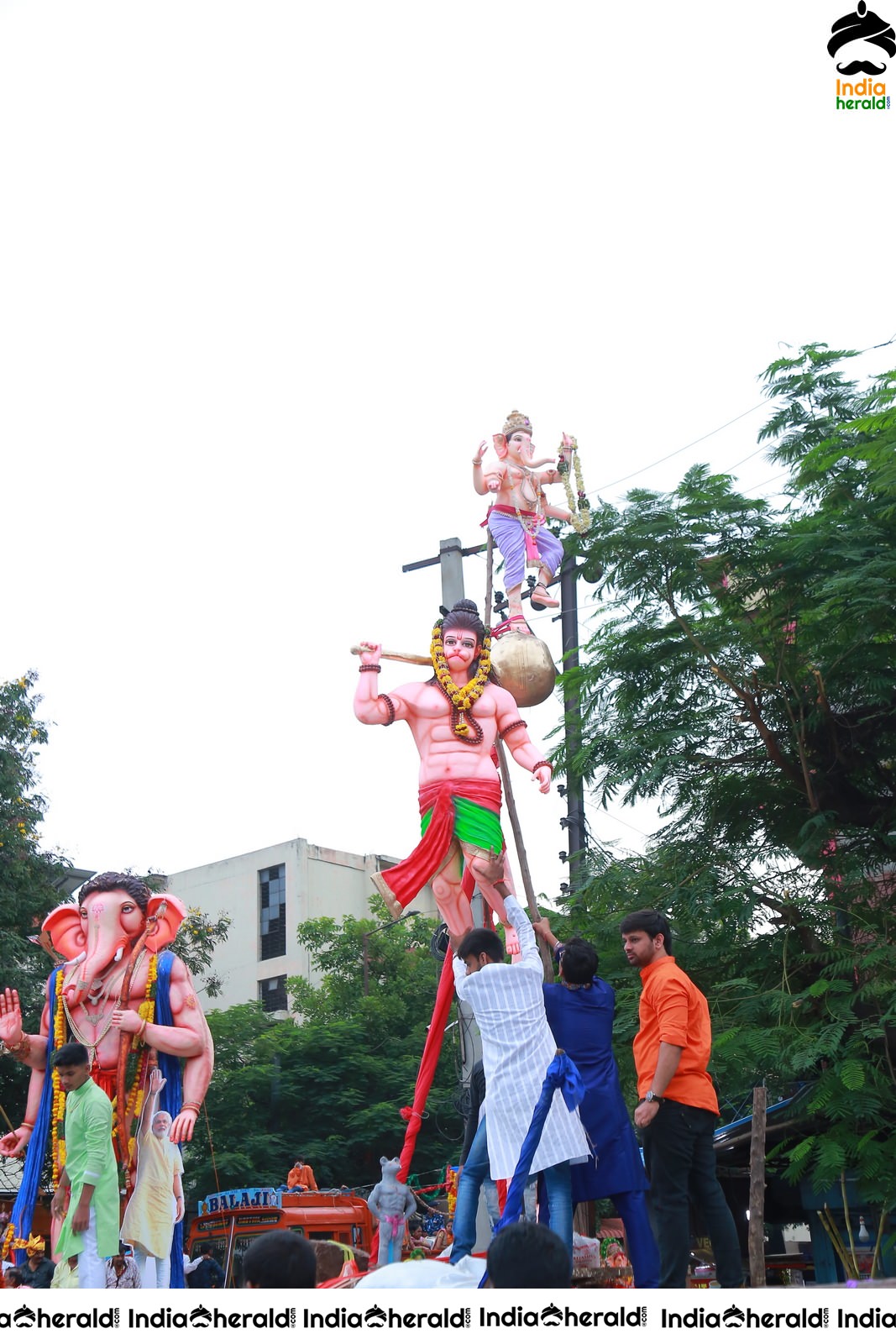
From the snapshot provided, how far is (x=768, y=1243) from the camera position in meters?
13.8

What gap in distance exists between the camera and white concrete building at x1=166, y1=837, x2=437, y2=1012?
32.4 meters

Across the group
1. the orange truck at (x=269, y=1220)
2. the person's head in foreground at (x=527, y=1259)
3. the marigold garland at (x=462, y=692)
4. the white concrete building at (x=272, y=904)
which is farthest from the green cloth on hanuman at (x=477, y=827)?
the white concrete building at (x=272, y=904)

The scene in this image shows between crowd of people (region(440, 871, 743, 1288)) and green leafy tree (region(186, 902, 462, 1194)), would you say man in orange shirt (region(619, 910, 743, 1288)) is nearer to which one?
crowd of people (region(440, 871, 743, 1288))

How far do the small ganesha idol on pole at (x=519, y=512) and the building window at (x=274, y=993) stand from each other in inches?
873

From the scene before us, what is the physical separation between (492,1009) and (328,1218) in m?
10.4

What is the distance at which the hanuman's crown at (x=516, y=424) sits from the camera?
11711 millimetres

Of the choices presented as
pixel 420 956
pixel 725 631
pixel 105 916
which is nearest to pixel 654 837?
pixel 725 631

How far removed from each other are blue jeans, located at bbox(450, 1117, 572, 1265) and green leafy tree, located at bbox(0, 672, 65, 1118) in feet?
37.6

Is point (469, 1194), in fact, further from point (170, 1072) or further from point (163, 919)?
point (163, 919)

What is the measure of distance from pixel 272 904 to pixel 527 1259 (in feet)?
99.1

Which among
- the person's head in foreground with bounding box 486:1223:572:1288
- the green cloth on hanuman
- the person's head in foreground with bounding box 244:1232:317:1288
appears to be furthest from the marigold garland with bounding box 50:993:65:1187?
the person's head in foreground with bounding box 486:1223:572:1288

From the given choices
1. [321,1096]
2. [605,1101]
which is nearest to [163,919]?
[605,1101]

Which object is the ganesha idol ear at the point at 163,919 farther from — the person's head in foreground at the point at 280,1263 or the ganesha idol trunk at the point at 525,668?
the person's head in foreground at the point at 280,1263

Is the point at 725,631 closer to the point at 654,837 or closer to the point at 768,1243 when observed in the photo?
the point at 654,837
